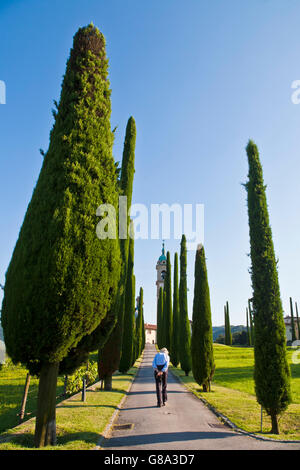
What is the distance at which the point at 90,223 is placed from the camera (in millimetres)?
6160

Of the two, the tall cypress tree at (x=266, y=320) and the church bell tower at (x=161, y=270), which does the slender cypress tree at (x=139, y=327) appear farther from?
the church bell tower at (x=161, y=270)

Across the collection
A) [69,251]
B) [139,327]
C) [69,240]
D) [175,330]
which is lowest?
[139,327]

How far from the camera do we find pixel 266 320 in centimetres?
758

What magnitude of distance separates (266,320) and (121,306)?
6970 millimetres

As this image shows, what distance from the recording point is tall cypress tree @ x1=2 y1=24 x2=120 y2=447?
213 inches

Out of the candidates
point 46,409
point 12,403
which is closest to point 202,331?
point 12,403

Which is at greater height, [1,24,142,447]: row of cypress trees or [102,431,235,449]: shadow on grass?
[1,24,142,447]: row of cypress trees

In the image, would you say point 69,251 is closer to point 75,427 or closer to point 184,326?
point 75,427

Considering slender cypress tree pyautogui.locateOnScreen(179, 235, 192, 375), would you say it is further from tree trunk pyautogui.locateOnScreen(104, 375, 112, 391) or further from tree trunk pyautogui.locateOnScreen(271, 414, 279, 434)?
tree trunk pyautogui.locateOnScreen(271, 414, 279, 434)

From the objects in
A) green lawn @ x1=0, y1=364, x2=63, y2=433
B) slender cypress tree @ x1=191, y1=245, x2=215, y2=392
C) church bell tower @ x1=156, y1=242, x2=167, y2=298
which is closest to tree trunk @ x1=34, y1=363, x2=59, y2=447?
green lawn @ x1=0, y1=364, x2=63, y2=433

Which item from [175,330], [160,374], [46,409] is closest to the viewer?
[46,409]

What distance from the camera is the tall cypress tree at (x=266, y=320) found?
23.6ft

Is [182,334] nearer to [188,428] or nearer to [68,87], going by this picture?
[188,428]

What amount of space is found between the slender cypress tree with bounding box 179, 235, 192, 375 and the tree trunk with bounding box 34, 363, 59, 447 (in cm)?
1633
